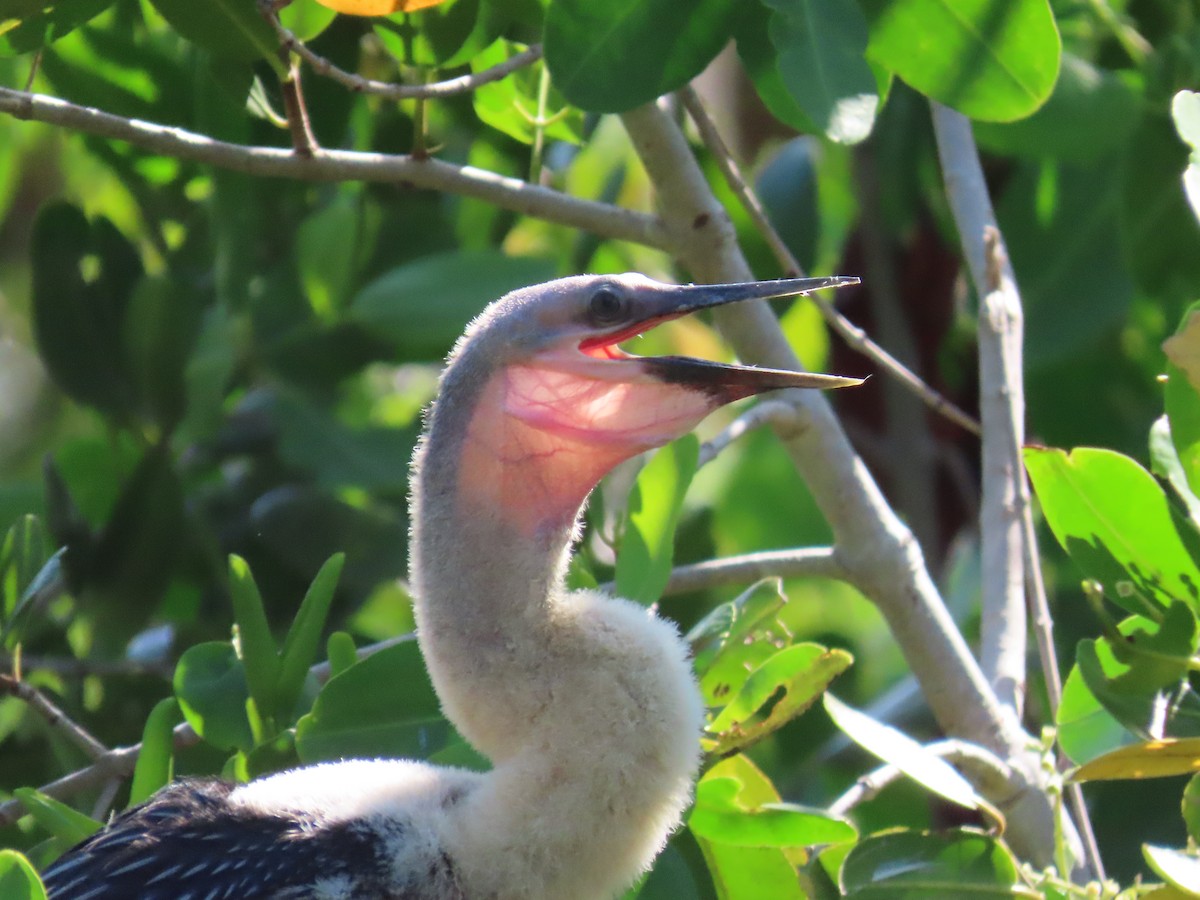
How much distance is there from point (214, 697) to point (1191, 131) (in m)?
1.15

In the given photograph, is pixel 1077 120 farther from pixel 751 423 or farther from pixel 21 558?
pixel 21 558

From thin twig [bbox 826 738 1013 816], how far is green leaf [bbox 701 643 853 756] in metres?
0.11

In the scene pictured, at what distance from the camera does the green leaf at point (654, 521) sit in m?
1.70

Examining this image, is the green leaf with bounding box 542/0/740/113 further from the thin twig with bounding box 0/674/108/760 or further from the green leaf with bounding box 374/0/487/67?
the thin twig with bounding box 0/674/108/760

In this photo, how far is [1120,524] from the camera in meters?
1.52

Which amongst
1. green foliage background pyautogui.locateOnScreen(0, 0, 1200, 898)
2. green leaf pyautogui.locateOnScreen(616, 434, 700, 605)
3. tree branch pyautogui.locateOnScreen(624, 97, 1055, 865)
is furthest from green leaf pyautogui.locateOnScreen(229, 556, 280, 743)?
tree branch pyautogui.locateOnScreen(624, 97, 1055, 865)

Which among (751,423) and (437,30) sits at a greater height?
(437,30)

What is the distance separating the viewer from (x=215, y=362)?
106 inches

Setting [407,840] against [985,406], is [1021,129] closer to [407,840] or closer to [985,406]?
[985,406]

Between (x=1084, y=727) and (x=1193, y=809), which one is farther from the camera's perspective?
(x=1084, y=727)

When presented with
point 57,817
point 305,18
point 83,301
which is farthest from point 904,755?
point 83,301

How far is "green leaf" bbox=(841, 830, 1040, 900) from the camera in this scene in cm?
145

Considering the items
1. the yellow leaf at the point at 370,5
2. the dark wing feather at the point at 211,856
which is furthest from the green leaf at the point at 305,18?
the dark wing feather at the point at 211,856

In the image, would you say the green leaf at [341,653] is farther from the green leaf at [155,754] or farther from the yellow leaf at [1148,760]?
the yellow leaf at [1148,760]
